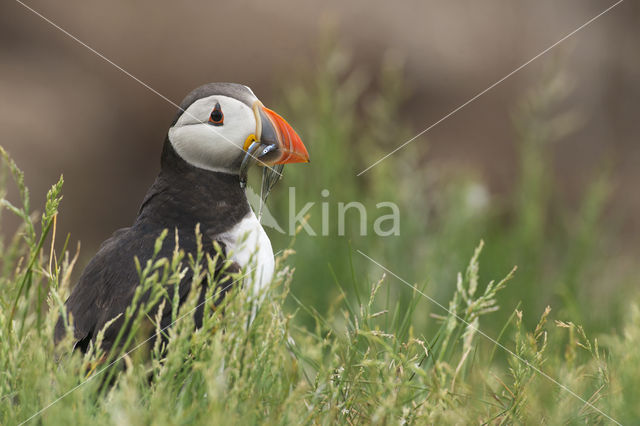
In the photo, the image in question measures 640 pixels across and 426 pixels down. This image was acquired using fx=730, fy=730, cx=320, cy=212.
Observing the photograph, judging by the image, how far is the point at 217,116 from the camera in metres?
1.98

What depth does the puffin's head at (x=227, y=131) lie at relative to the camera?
1.97 meters

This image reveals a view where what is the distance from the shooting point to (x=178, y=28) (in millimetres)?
5133

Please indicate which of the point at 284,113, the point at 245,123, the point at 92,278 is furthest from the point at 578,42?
the point at 92,278

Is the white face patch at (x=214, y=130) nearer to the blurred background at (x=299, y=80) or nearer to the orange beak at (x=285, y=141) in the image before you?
the orange beak at (x=285, y=141)

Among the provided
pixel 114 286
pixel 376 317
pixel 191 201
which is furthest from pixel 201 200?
pixel 376 317

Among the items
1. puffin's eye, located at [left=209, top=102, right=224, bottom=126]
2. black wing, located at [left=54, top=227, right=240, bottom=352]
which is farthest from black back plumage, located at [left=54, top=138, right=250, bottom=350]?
puffin's eye, located at [left=209, top=102, right=224, bottom=126]

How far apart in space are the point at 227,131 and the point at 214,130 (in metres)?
0.04

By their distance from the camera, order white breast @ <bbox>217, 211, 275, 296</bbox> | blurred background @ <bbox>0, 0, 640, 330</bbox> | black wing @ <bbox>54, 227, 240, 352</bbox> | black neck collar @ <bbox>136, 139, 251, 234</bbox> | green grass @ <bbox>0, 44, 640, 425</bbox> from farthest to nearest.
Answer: blurred background @ <bbox>0, 0, 640, 330</bbox> < black neck collar @ <bbox>136, 139, 251, 234</bbox> < white breast @ <bbox>217, 211, 275, 296</bbox> < black wing @ <bbox>54, 227, 240, 352</bbox> < green grass @ <bbox>0, 44, 640, 425</bbox>

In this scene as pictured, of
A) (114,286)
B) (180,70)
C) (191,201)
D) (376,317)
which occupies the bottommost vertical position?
(376,317)

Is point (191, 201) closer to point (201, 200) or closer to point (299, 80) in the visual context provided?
point (201, 200)

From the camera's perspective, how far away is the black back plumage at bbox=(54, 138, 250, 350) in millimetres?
1877

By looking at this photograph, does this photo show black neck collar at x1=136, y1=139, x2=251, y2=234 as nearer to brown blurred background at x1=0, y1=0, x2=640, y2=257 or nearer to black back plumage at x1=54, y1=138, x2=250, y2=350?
black back plumage at x1=54, y1=138, x2=250, y2=350

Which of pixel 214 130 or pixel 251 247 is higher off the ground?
Result: pixel 214 130

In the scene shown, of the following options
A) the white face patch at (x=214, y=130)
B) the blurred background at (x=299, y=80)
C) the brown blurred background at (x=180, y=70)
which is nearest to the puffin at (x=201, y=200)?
the white face patch at (x=214, y=130)
